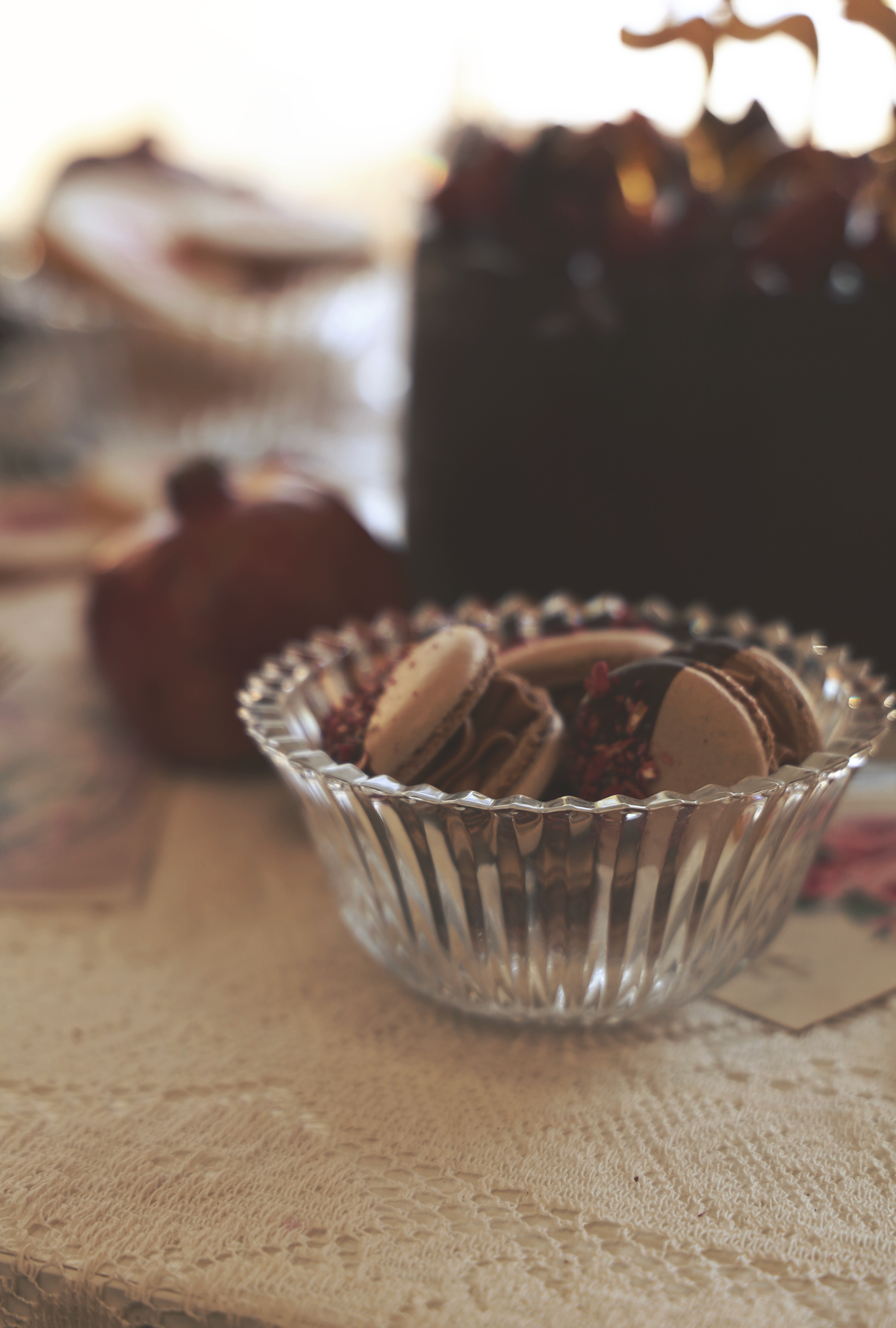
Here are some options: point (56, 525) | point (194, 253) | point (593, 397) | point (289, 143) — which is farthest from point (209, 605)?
point (289, 143)

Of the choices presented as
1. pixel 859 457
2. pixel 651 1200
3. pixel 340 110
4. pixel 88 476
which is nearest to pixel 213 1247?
pixel 651 1200

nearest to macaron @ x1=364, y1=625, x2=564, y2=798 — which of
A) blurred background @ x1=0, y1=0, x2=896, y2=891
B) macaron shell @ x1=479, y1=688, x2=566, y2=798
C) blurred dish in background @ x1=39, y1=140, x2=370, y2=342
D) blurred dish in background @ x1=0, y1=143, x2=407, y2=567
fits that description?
macaron shell @ x1=479, y1=688, x2=566, y2=798

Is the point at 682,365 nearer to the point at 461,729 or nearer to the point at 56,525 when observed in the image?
the point at 461,729

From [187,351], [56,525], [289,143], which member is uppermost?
[289,143]

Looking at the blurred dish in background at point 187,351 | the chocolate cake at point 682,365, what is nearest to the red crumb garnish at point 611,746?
the chocolate cake at point 682,365

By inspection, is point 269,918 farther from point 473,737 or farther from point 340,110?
point 340,110

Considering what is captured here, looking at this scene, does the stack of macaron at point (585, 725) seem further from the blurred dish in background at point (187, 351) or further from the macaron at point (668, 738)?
the blurred dish in background at point (187, 351)

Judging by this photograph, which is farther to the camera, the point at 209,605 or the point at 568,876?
the point at 209,605

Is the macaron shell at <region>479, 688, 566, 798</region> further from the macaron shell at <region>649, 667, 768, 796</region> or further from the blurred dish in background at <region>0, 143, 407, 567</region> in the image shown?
the blurred dish in background at <region>0, 143, 407, 567</region>
